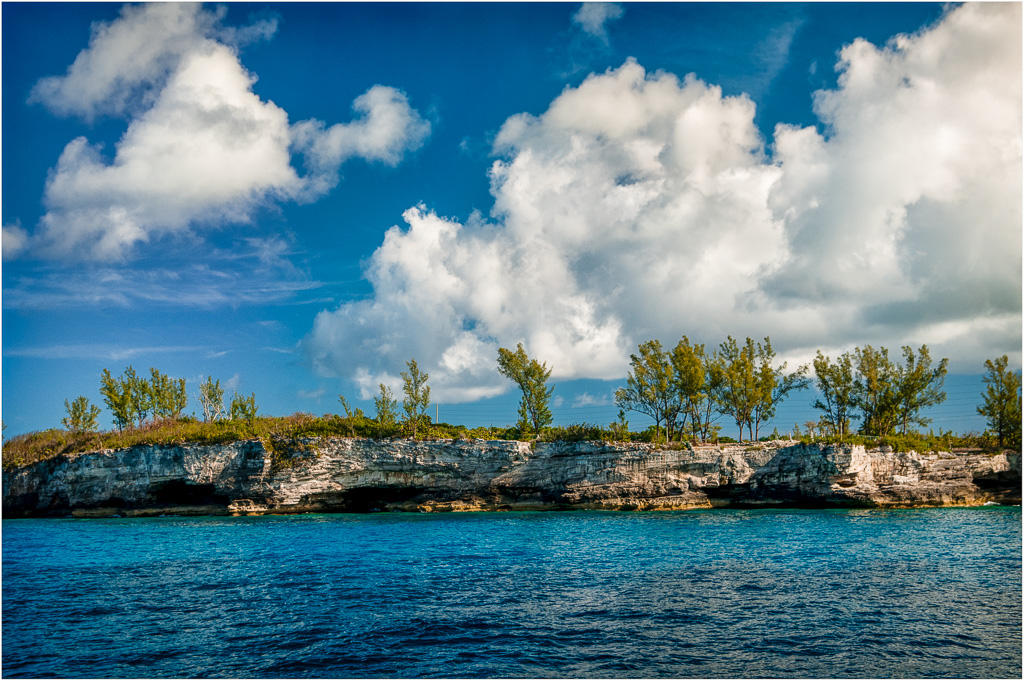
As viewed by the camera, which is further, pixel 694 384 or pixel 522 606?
pixel 694 384

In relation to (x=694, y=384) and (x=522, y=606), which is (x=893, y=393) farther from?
(x=522, y=606)

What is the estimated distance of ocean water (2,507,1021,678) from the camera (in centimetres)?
1377

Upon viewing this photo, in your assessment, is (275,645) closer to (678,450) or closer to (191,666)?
(191,666)

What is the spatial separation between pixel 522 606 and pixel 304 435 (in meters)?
45.2

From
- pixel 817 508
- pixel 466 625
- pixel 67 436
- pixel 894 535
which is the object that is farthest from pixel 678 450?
pixel 67 436

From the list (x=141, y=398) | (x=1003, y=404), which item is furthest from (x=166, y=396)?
(x=1003, y=404)

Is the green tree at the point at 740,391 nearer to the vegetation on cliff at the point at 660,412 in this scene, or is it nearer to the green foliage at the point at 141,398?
the vegetation on cliff at the point at 660,412

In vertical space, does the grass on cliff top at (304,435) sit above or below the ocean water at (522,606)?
above

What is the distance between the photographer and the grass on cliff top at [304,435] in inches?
2264

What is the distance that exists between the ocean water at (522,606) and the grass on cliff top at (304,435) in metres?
23.3

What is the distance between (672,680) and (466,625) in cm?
641

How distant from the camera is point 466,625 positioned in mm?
→ 16500

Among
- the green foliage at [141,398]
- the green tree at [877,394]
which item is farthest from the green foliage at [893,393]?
the green foliage at [141,398]

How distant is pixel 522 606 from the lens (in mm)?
18484
